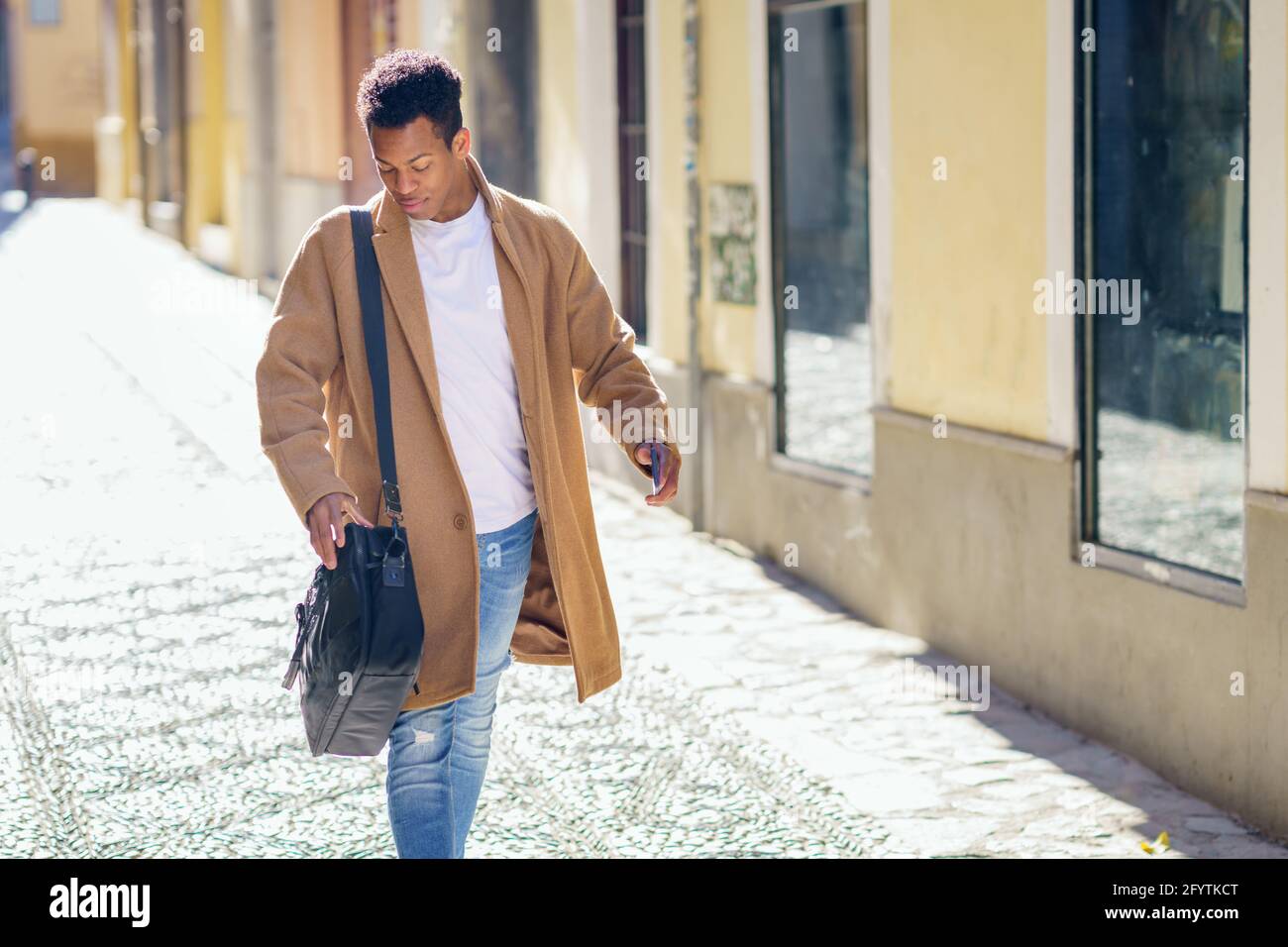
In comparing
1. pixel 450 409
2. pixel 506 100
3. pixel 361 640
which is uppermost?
pixel 506 100

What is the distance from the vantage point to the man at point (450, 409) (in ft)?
13.1

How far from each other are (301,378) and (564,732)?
2.60 m

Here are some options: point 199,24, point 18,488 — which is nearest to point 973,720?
point 18,488

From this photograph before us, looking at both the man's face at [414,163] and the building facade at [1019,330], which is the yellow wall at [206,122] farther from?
the man's face at [414,163]

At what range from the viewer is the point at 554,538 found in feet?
13.8

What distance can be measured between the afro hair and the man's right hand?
29.4 inches

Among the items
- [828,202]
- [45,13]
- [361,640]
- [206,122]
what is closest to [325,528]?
[361,640]

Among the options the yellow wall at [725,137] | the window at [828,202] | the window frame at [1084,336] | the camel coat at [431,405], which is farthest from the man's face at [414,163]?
the window at [828,202]

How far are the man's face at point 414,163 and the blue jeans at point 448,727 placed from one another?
689mm

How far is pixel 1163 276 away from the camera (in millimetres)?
7727

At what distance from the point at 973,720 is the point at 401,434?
3249mm

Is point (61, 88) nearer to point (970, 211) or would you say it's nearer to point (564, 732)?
point (970, 211)

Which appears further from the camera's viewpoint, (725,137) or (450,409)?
(725,137)

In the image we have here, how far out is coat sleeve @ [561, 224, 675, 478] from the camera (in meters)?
4.27
